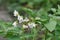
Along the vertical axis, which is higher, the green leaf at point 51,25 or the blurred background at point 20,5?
the blurred background at point 20,5

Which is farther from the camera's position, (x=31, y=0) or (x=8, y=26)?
(x=31, y=0)

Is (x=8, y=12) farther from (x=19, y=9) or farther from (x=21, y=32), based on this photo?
(x=21, y=32)

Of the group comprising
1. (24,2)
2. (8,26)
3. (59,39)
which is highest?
(24,2)

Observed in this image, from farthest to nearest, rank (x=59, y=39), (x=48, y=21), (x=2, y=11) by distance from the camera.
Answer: (x=2, y=11), (x=59, y=39), (x=48, y=21)

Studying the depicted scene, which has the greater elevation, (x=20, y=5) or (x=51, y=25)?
(x=20, y=5)

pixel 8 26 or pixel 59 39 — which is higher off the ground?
pixel 8 26

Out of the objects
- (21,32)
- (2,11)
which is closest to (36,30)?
(21,32)

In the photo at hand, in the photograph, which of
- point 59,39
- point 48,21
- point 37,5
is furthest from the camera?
point 37,5

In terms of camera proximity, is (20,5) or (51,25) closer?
(51,25)

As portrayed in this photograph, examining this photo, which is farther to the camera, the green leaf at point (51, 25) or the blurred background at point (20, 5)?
the blurred background at point (20, 5)

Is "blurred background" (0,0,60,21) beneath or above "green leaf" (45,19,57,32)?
above

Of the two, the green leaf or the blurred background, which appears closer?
the green leaf
